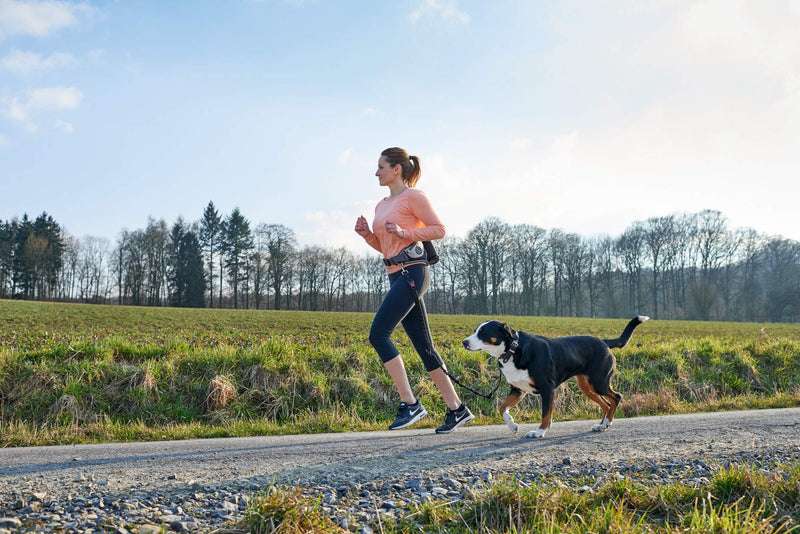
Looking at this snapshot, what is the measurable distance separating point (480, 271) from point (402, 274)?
59558 mm

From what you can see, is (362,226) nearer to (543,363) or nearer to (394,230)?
(394,230)

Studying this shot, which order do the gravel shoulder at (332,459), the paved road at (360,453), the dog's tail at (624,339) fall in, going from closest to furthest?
the gravel shoulder at (332,459), the paved road at (360,453), the dog's tail at (624,339)

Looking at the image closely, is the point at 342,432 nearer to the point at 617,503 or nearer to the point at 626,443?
the point at 626,443

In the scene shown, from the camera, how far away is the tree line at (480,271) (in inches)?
2552

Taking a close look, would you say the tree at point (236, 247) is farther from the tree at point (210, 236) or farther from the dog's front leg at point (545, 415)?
the dog's front leg at point (545, 415)

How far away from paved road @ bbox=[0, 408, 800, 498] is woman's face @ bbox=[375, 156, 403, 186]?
2.47 meters

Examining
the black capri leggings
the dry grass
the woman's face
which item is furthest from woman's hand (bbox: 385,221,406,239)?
the dry grass

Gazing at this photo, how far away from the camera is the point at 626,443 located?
180 inches

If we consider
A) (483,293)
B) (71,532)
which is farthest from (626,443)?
(483,293)

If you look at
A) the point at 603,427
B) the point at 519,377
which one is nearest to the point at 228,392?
the point at 519,377

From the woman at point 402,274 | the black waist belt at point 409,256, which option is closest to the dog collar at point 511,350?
the woman at point 402,274

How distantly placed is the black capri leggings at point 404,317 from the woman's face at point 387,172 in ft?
3.05

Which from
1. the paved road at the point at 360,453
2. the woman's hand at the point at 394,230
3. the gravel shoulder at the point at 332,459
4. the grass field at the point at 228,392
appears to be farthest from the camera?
the grass field at the point at 228,392

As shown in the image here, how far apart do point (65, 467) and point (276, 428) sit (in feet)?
8.39
